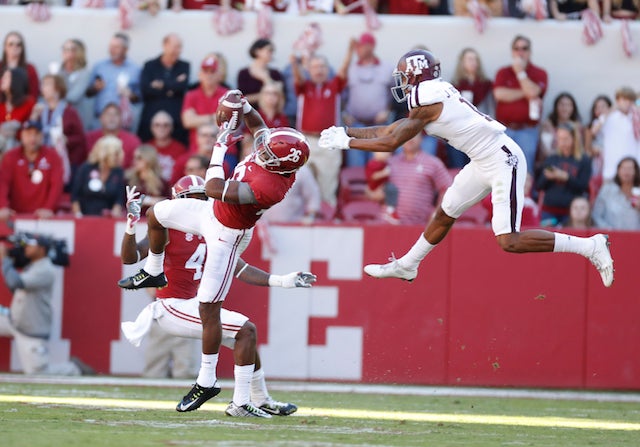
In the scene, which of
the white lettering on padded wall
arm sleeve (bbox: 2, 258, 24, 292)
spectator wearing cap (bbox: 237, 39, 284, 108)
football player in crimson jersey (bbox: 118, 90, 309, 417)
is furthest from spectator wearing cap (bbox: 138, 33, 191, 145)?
football player in crimson jersey (bbox: 118, 90, 309, 417)

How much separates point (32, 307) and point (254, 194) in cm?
457

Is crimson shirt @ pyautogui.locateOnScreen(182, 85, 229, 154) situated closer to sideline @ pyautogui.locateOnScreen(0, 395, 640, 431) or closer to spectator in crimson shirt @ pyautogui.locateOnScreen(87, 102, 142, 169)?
spectator in crimson shirt @ pyautogui.locateOnScreen(87, 102, 142, 169)

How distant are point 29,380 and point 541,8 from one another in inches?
274

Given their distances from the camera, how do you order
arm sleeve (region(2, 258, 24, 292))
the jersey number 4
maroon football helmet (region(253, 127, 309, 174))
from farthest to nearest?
arm sleeve (region(2, 258, 24, 292))
the jersey number 4
maroon football helmet (region(253, 127, 309, 174))

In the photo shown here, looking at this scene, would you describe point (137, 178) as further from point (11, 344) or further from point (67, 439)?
point (67, 439)

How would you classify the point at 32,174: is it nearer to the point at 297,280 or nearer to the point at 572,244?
the point at 297,280

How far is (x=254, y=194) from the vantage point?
8.50m

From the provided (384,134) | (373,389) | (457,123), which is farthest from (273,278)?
Result: (373,389)

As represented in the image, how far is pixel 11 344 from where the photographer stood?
41.4ft

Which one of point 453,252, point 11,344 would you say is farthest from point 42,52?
point 453,252

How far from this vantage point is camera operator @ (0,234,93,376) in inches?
485

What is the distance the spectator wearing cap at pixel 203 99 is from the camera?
1350 cm

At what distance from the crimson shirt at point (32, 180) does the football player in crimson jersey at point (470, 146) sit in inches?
190

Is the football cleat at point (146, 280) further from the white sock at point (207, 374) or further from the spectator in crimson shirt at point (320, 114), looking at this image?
the spectator in crimson shirt at point (320, 114)
